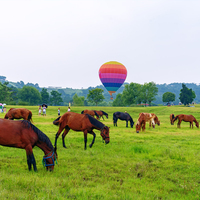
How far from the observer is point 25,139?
734 cm

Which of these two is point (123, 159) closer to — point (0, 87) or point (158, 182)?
point (158, 182)

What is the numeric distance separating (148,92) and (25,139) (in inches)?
3759

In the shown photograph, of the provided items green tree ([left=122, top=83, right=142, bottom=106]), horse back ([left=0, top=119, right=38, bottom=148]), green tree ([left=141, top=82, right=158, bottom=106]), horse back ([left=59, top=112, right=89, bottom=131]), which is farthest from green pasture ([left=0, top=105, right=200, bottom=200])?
green tree ([left=122, top=83, right=142, bottom=106])

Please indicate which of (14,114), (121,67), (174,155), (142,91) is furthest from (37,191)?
A: (142,91)

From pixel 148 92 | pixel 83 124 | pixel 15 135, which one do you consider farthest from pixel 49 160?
pixel 148 92

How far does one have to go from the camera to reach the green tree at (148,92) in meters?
97.1

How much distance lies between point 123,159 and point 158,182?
113 inches

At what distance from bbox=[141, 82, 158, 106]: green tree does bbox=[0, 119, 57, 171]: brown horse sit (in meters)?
92.5

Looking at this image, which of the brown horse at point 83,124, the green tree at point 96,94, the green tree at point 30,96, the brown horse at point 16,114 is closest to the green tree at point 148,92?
the green tree at point 96,94

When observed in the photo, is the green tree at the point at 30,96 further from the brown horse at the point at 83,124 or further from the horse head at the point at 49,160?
the horse head at the point at 49,160

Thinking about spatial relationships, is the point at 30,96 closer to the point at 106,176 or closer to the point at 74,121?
the point at 74,121

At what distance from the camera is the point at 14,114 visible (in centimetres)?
2197

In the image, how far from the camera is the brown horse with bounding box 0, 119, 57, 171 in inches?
286

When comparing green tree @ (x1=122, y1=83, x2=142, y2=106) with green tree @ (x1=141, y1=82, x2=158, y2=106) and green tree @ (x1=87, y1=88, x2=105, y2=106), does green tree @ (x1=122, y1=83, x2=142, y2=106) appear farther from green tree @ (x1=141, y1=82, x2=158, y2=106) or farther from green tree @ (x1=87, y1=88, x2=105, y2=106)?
green tree @ (x1=87, y1=88, x2=105, y2=106)
